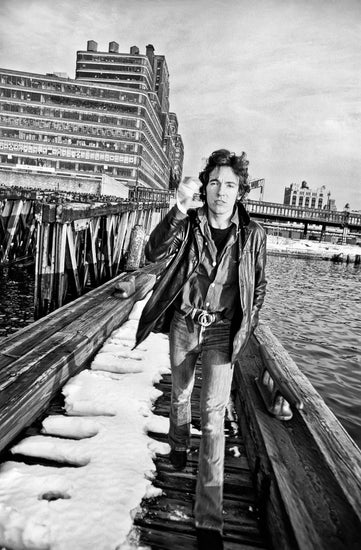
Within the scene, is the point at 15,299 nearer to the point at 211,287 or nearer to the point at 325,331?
the point at 325,331

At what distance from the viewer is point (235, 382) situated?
14.9 ft

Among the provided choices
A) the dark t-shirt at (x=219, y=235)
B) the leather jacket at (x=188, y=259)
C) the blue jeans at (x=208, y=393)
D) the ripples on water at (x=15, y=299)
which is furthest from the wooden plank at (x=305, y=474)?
the ripples on water at (x=15, y=299)

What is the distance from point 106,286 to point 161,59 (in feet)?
568

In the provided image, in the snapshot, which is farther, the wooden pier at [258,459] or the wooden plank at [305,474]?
the wooden pier at [258,459]

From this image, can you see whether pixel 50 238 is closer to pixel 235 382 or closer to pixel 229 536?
pixel 235 382

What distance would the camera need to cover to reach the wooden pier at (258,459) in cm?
219

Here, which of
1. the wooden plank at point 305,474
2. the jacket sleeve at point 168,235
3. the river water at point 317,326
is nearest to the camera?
the wooden plank at point 305,474

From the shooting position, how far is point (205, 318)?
8.27 feet

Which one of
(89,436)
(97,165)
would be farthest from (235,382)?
(97,165)

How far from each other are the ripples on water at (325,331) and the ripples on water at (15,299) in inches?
268

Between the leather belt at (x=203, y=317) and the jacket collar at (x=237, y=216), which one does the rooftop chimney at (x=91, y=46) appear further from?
the leather belt at (x=203, y=317)

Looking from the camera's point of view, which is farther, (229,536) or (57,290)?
(57,290)

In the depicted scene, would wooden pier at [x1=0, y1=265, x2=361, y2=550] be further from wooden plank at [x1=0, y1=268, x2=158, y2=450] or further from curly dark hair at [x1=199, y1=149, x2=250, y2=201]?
curly dark hair at [x1=199, y1=149, x2=250, y2=201]

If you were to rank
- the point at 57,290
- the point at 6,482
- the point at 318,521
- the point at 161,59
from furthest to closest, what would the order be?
the point at 161,59, the point at 57,290, the point at 6,482, the point at 318,521
